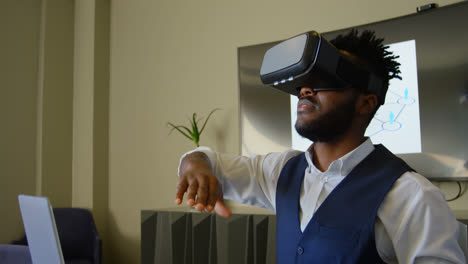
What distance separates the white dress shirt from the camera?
2.59 feet

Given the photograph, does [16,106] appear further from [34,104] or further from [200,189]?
[200,189]

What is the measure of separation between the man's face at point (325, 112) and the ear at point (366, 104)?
0.09ft

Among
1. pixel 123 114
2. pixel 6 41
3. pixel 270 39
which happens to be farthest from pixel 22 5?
pixel 270 39

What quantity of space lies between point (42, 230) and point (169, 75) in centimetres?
232

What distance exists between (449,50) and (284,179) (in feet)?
4.76

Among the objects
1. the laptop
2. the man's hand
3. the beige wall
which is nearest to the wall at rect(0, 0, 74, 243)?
the beige wall

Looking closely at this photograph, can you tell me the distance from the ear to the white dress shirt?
3.9 inches

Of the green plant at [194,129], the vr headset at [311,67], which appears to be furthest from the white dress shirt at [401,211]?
the green plant at [194,129]

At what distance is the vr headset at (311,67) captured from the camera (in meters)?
0.89

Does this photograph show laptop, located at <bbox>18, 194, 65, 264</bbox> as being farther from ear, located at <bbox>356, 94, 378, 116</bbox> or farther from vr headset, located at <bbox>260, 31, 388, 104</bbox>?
ear, located at <bbox>356, 94, 378, 116</bbox>

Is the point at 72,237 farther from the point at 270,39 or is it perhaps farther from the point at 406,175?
the point at 406,175

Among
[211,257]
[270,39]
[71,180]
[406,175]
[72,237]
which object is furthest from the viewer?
[71,180]

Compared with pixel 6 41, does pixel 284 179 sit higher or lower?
lower

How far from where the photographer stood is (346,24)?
2436 mm
